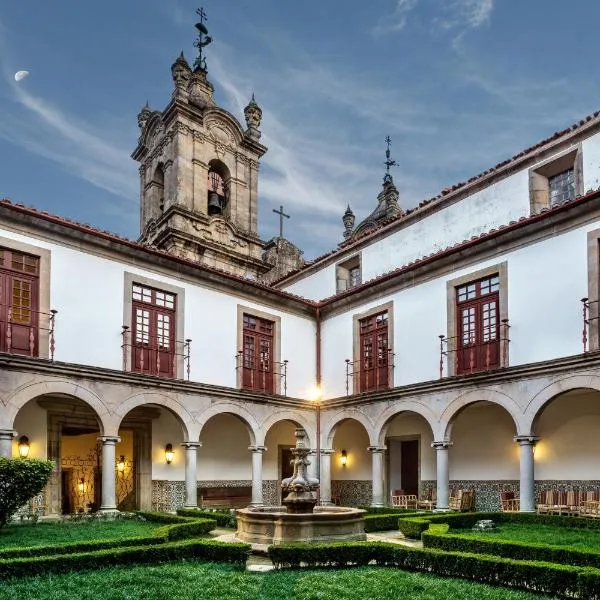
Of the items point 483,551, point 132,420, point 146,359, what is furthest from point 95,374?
point 483,551

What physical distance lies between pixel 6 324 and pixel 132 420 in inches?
200

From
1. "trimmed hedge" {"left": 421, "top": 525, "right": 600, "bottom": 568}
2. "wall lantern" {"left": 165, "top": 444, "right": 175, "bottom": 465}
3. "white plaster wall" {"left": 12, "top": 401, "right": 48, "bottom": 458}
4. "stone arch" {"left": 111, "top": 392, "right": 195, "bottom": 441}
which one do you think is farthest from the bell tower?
"trimmed hedge" {"left": 421, "top": 525, "right": 600, "bottom": 568}

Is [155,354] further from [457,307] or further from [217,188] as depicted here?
[217,188]

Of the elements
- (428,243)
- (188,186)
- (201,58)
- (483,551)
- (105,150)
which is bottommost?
(483,551)

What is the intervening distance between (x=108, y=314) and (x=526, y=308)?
31.1 ft

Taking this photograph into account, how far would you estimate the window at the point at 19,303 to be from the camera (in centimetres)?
1332

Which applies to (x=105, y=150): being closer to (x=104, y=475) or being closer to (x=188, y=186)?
(x=188, y=186)

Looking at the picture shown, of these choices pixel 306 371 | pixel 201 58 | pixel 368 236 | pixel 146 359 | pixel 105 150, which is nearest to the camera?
pixel 146 359

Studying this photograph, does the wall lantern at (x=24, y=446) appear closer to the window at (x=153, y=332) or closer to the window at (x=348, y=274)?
the window at (x=153, y=332)

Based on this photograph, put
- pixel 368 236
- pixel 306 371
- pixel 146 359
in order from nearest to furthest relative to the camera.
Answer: pixel 146 359 → pixel 306 371 → pixel 368 236

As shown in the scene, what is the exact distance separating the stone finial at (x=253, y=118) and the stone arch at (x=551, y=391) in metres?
16.9

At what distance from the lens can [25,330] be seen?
44.5 feet

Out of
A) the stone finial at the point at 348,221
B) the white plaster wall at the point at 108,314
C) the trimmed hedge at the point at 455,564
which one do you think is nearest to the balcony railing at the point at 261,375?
the white plaster wall at the point at 108,314

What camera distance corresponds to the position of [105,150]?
51531mm
